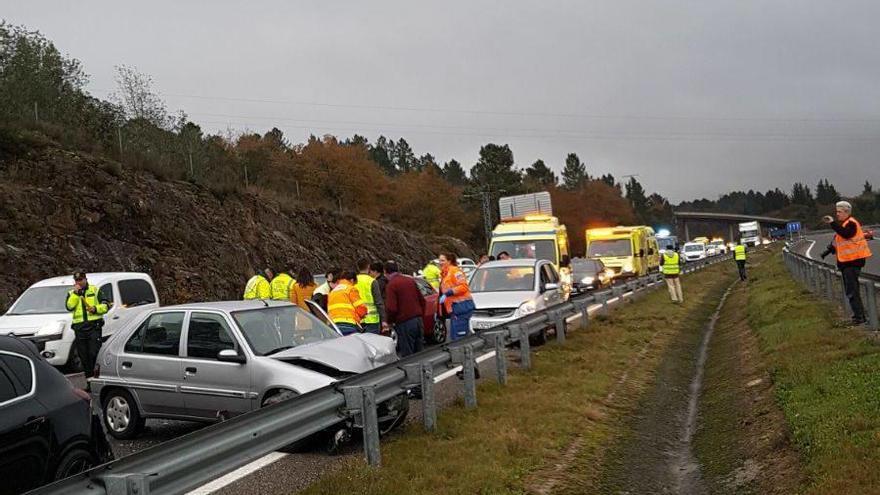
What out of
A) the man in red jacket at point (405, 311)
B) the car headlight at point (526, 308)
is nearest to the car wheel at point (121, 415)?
the man in red jacket at point (405, 311)

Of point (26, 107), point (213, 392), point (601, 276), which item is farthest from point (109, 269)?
point (213, 392)

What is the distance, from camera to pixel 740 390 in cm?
1007

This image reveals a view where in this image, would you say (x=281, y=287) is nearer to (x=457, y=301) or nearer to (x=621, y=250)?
(x=457, y=301)

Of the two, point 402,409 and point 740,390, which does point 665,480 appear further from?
point 740,390

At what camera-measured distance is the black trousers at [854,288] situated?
11.3m

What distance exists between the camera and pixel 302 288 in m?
13.3

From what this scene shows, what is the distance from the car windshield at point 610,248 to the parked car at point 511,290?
49.8 feet

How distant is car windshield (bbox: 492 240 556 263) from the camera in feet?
74.0

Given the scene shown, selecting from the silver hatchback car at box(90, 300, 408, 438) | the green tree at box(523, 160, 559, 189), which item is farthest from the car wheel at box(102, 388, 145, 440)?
the green tree at box(523, 160, 559, 189)

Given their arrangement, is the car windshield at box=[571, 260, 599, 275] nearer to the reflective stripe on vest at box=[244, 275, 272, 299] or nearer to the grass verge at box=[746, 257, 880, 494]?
the grass verge at box=[746, 257, 880, 494]

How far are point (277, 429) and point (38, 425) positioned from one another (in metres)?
1.58

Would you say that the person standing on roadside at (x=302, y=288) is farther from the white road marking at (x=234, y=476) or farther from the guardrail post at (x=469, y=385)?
the white road marking at (x=234, y=476)

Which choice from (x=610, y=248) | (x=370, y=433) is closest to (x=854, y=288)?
(x=370, y=433)

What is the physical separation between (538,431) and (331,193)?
5969cm
